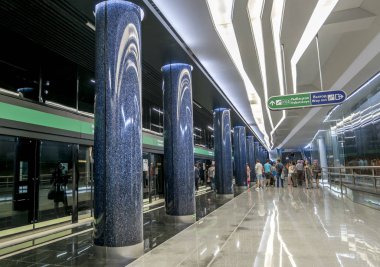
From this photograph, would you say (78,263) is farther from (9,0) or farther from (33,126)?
(9,0)

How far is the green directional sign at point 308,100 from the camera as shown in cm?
814

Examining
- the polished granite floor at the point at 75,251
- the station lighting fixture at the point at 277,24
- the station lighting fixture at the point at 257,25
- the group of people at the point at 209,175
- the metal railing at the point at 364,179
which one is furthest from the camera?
the group of people at the point at 209,175

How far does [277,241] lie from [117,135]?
119 inches

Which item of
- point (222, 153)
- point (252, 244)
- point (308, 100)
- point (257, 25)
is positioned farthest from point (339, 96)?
point (222, 153)

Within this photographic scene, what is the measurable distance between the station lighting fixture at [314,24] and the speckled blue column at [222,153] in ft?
14.1

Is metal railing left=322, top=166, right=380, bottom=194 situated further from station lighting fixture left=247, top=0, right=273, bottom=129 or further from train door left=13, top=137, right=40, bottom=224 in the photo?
train door left=13, top=137, right=40, bottom=224

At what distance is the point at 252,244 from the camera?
464cm

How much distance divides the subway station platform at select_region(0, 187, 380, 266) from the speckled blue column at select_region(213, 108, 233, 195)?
5296 millimetres

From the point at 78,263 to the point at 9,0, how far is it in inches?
158

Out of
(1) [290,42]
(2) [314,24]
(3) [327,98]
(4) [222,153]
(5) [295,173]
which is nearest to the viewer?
(2) [314,24]

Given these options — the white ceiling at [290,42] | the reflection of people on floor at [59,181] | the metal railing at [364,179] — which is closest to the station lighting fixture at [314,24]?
the white ceiling at [290,42]

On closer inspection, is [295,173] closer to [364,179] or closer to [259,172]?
[259,172]

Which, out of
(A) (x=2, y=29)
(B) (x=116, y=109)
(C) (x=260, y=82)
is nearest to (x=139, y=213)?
(B) (x=116, y=109)

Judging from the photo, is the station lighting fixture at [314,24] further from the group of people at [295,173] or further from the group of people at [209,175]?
the group of people at [209,175]
